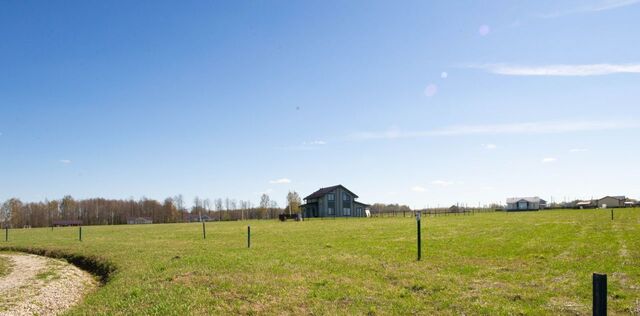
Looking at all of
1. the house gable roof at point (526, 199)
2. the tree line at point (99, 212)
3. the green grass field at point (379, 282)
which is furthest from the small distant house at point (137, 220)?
the green grass field at point (379, 282)

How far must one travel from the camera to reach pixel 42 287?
1634cm

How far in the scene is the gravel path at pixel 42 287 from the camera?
Answer: 43.2 ft

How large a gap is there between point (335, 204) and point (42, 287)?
79.3m

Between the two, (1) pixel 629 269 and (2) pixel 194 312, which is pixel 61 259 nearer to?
(2) pixel 194 312

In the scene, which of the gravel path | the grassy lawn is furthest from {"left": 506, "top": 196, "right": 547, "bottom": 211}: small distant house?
the grassy lawn

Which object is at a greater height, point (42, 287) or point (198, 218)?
point (42, 287)

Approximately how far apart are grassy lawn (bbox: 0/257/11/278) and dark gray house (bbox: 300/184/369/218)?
70378 mm

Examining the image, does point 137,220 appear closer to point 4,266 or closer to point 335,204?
point 335,204

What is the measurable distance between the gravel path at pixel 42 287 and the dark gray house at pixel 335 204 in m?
71.4

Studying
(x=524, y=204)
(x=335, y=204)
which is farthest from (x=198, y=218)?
(x=524, y=204)

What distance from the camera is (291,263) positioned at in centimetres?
1734

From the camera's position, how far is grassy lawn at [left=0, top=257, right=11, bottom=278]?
20656 millimetres

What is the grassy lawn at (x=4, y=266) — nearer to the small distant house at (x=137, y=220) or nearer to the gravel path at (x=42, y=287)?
the gravel path at (x=42, y=287)

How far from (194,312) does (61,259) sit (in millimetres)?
20902
